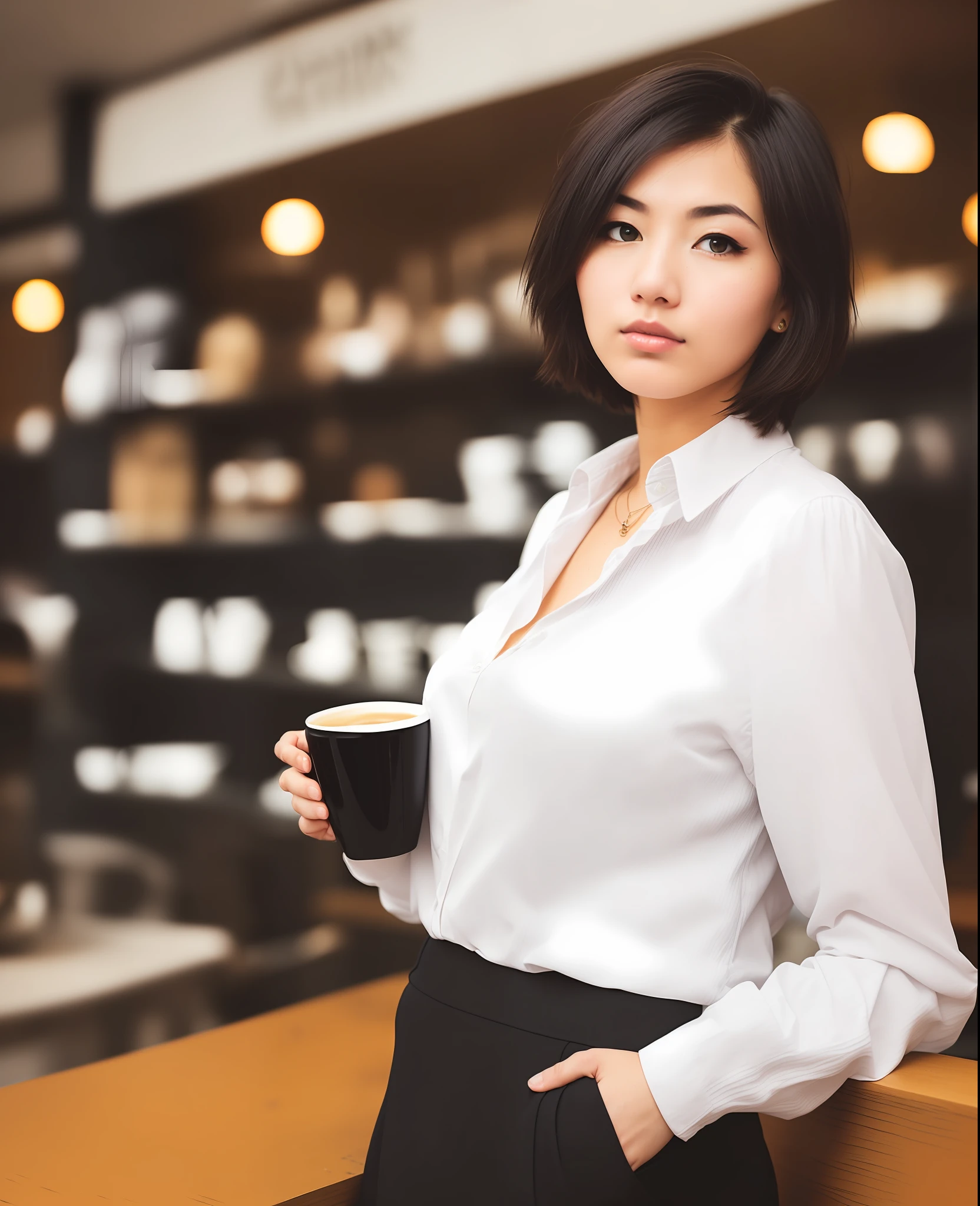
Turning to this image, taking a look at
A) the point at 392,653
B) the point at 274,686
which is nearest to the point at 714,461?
the point at 392,653

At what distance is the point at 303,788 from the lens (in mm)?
1123

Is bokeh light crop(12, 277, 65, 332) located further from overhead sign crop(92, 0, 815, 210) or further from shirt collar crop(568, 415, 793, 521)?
shirt collar crop(568, 415, 793, 521)

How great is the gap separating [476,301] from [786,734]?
2104 mm

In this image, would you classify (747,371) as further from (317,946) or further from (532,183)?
(317,946)

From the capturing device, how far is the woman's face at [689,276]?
0.97m

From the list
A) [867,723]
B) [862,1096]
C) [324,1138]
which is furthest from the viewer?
[324,1138]

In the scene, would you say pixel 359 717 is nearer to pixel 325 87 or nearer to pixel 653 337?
pixel 653 337

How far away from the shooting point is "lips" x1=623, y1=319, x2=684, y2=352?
982mm

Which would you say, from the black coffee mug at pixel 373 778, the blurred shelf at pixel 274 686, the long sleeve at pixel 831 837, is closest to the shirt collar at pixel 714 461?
the long sleeve at pixel 831 837

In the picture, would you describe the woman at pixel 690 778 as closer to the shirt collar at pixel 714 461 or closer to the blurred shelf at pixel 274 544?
the shirt collar at pixel 714 461

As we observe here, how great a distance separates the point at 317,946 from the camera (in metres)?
2.88

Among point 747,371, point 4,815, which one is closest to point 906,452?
point 747,371

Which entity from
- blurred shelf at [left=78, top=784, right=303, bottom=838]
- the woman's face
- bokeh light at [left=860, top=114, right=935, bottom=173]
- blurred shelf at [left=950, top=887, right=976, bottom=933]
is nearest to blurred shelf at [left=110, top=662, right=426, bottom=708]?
blurred shelf at [left=78, top=784, right=303, bottom=838]

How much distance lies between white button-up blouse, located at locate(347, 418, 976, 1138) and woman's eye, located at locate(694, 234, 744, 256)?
0.16 m
